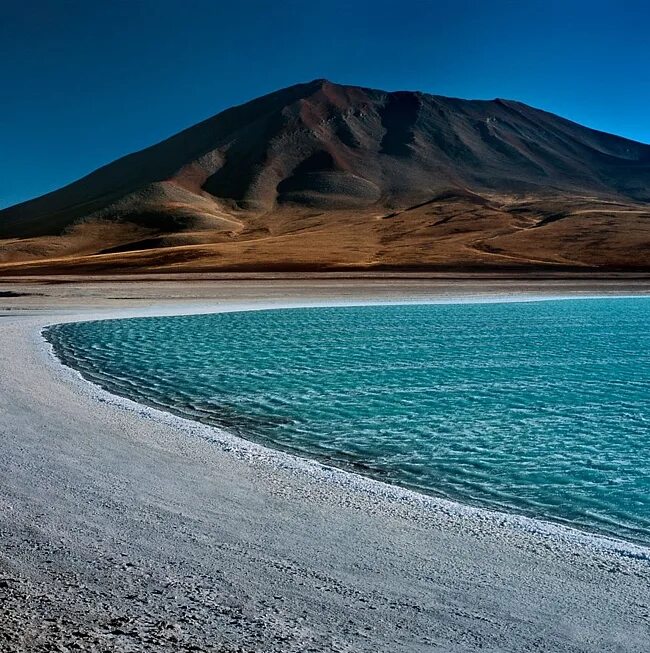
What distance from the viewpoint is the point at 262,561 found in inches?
245

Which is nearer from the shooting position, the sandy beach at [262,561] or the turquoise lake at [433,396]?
the sandy beach at [262,561]

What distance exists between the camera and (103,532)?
22.1 ft

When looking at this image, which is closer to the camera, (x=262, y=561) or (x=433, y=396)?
(x=262, y=561)

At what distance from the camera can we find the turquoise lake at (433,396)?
934 centimetres

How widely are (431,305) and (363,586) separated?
3730 centimetres

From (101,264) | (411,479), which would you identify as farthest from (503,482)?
(101,264)

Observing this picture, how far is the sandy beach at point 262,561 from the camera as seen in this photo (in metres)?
5.02

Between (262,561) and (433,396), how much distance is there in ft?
30.0

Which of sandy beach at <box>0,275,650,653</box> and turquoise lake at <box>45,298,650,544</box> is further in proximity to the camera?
turquoise lake at <box>45,298,650,544</box>

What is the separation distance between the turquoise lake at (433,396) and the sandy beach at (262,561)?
105 centimetres

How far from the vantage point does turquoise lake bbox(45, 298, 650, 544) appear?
9.34m

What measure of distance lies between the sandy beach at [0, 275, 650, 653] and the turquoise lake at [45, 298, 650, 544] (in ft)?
3.46

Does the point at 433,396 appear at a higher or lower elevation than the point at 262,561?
lower

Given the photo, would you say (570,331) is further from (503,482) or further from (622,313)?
(503,482)
